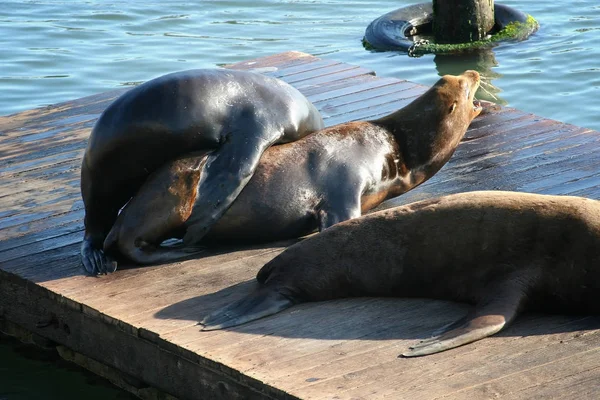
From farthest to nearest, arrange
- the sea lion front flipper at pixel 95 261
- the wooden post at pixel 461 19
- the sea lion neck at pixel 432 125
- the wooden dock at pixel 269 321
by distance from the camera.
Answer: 1. the wooden post at pixel 461 19
2. the sea lion neck at pixel 432 125
3. the sea lion front flipper at pixel 95 261
4. the wooden dock at pixel 269 321

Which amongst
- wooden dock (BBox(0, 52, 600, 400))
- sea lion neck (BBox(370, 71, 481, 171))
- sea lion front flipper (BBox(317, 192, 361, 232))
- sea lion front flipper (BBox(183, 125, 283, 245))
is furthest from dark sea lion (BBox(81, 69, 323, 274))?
sea lion neck (BBox(370, 71, 481, 171))

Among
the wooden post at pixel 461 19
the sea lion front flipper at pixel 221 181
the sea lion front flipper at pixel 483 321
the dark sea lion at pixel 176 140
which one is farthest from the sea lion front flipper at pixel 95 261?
the wooden post at pixel 461 19

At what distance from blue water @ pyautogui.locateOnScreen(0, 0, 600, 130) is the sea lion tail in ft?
20.0

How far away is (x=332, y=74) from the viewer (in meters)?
9.01

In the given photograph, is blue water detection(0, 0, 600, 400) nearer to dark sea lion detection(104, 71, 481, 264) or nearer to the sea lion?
dark sea lion detection(104, 71, 481, 264)

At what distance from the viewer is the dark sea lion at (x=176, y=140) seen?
215 inches

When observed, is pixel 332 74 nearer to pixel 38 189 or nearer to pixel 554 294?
pixel 38 189

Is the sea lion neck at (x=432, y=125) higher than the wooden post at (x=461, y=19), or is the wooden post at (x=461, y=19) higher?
the sea lion neck at (x=432, y=125)

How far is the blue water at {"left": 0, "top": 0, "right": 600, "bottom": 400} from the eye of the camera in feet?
37.5

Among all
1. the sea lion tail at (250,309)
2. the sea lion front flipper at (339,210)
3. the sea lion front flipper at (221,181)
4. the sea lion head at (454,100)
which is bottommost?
the sea lion tail at (250,309)

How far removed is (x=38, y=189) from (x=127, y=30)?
26.9 ft

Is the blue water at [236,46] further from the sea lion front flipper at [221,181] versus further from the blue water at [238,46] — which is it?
the sea lion front flipper at [221,181]

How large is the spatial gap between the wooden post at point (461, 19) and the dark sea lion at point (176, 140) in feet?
20.9

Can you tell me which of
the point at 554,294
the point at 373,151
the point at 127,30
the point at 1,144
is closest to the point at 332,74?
the point at 1,144
